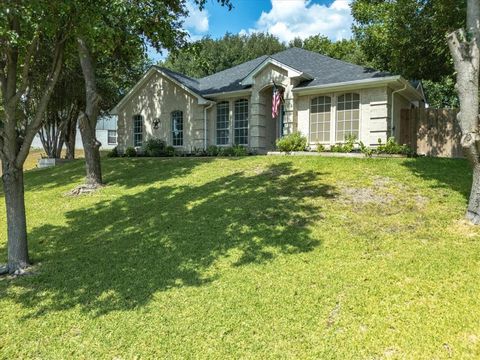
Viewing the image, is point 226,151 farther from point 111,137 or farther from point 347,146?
point 111,137

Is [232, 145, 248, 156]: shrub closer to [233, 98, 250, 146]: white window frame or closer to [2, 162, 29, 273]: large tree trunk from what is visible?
[233, 98, 250, 146]: white window frame

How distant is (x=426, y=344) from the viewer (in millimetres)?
3854

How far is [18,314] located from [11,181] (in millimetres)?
2535

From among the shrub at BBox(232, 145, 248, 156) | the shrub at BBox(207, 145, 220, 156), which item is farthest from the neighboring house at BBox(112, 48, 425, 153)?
the shrub at BBox(207, 145, 220, 156)

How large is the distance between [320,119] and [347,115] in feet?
3.98

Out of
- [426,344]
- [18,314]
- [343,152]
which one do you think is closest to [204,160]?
[343,152]

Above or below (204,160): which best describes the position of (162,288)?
below

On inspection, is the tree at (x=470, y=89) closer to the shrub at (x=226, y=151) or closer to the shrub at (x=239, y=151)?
the shrub at (x=239, y=151)

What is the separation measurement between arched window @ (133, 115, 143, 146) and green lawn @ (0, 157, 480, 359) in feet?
37.9

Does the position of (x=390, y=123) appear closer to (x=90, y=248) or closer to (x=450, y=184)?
(x=450, y=184)

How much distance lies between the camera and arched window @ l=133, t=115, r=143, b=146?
2161 centimetres

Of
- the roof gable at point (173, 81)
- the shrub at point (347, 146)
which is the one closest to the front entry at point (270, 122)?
the roof gable at point (173, 81)

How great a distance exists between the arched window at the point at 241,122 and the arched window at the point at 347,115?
15.4 ft

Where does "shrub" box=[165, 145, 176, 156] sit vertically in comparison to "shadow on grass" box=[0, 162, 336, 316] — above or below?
above
